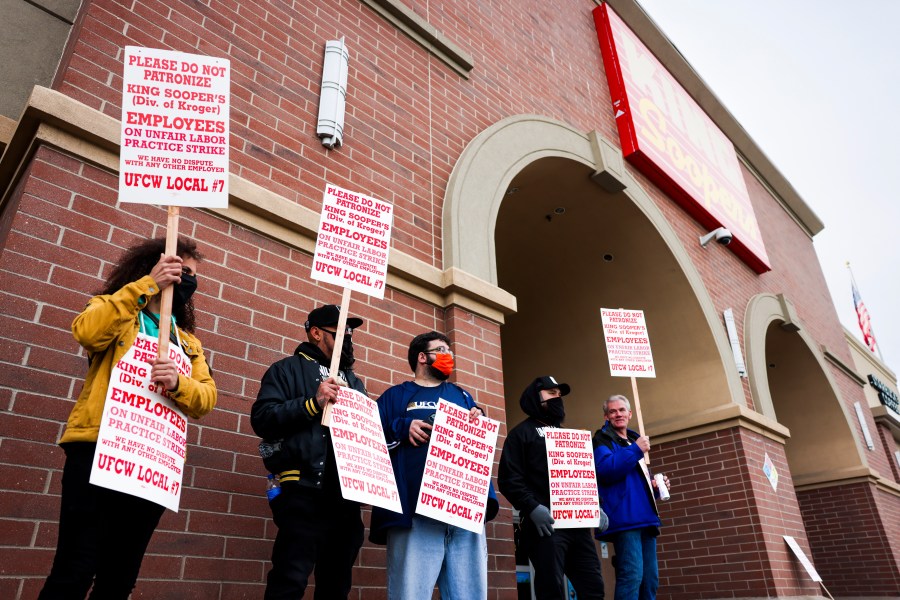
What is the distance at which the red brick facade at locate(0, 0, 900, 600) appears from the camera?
303 cm

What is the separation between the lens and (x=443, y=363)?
11.8 feet

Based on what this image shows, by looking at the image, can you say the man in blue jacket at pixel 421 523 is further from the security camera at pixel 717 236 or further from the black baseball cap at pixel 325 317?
the security camera at pixel 717 236

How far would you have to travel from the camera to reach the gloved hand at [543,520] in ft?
12.6

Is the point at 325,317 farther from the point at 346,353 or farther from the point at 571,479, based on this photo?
the point at 571,479

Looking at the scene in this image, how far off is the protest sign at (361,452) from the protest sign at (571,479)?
119 cm

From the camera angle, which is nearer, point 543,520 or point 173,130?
point 173,130

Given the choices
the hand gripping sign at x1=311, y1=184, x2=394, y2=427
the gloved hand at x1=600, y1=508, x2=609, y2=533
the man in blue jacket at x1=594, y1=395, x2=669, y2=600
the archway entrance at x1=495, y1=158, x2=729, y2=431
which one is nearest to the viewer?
the hand gripping sign at x1=311, y1=184, x2=394, y2=427

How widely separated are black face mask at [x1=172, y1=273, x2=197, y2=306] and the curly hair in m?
0.04

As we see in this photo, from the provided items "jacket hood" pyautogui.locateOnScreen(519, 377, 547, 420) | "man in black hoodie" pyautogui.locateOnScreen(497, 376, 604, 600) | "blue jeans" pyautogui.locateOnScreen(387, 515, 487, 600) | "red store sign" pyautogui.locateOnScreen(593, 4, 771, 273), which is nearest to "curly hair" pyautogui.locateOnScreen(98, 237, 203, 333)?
"blue jeans" pyautogui.locateOnScreen(387, 515, 487, 600)

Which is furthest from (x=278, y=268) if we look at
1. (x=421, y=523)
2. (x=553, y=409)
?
(x=553, y=409)

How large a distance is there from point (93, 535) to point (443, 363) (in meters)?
1.89

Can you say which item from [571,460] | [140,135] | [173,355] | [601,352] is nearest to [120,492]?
[173,355]

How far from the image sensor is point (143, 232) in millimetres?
3576

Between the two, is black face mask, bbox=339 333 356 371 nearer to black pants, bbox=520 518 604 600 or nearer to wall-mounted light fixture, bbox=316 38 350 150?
black pants, bbox=520 518 604 600
